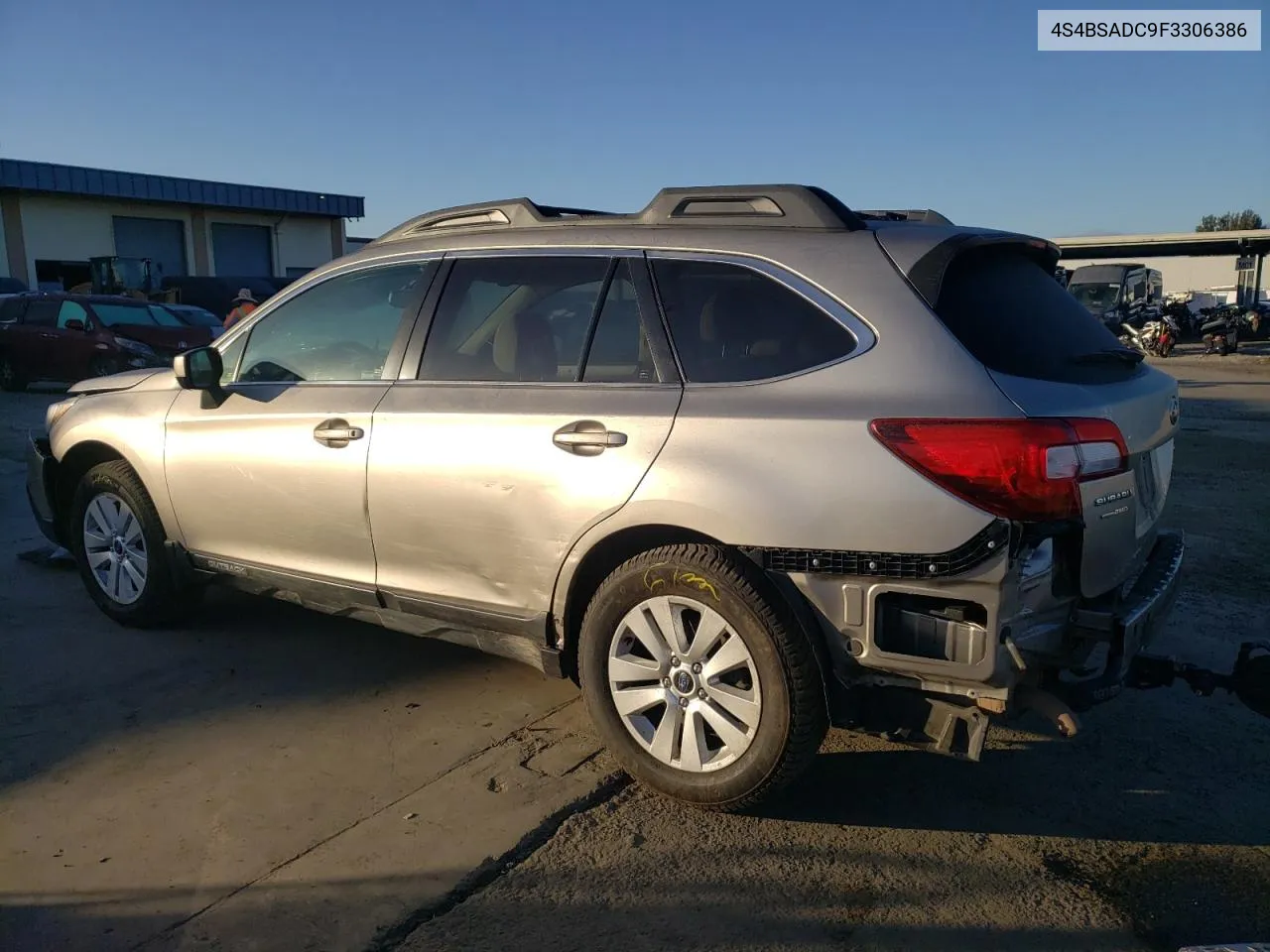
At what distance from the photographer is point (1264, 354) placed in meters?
29.4

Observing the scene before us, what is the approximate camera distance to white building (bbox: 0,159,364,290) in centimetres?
3344

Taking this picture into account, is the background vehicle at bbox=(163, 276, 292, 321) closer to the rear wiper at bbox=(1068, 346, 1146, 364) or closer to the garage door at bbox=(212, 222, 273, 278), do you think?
the garage door at bbox=(212, 222, 273, 278)

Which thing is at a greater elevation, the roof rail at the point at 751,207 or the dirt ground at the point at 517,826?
the roof rail at the point at 751,207

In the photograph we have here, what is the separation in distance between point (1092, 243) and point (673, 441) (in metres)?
45.2

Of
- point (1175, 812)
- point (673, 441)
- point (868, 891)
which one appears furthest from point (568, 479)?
point (1175, 812)

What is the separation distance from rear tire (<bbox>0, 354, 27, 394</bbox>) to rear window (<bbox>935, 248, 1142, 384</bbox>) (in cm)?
1891

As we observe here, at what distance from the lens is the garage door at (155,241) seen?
121ft

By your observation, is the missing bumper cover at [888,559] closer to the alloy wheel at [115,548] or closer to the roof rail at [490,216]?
the roof rail at [490,216]

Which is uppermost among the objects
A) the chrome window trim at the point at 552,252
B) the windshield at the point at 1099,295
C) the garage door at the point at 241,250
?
the garage door at the point at 241,250

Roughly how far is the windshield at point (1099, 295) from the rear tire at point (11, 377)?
2936 centimetres

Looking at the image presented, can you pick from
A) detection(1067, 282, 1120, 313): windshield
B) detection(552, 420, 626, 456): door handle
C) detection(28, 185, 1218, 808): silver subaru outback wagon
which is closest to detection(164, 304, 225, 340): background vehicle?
detection(28, 185, 1218, 808): silver subaru outback wagon

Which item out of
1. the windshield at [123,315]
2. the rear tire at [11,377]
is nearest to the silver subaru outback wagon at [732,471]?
the windshield at [123,315]

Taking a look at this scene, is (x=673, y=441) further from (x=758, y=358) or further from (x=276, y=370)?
(x=276, y=370)

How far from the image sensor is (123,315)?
1739 cm
